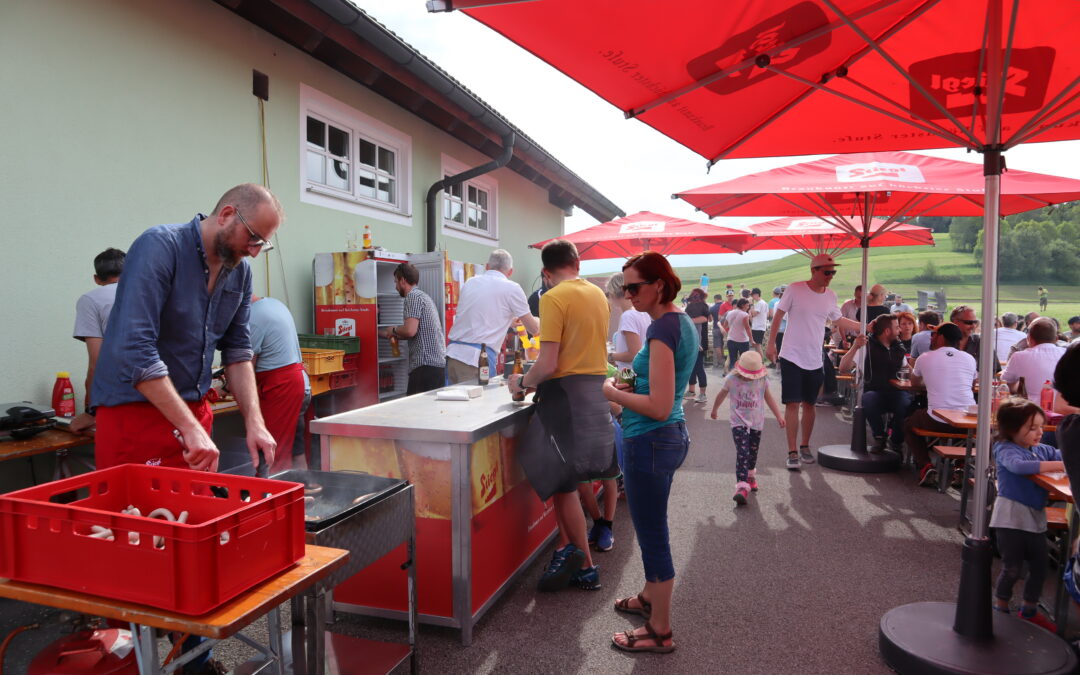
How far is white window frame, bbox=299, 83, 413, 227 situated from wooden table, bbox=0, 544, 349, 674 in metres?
5.48

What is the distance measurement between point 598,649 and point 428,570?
0.97 m

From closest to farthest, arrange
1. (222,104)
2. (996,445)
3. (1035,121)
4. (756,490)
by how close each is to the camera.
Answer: (1035,121) < (996,445) < (222,104) < (756,490)

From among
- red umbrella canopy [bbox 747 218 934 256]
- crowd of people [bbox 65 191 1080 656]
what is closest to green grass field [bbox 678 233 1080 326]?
red umbrella canopy [bbox 747 218 934 256]

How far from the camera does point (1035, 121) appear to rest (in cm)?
285

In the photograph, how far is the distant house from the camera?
4133 mm

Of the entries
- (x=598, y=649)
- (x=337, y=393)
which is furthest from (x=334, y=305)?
(x=598, y=649)

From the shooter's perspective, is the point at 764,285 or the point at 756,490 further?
the point at 764,285

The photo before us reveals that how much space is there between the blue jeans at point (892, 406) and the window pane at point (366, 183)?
6.32 meters

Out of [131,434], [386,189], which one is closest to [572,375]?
[131,434]

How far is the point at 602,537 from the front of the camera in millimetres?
4602

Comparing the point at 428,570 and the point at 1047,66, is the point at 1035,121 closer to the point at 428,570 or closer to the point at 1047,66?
the point at 1047,66

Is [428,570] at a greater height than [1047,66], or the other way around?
[1047,66]

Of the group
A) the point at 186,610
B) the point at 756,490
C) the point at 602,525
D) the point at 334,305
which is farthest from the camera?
the point at 334,305

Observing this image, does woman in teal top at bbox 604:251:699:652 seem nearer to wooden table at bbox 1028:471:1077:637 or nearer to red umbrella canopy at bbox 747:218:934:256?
wooden table at bbox 1028:471:1077:637
